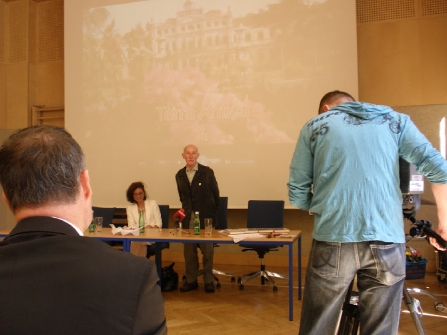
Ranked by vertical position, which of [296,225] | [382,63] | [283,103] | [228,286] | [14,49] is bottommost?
[228,286]

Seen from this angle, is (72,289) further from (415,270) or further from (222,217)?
(222,217)

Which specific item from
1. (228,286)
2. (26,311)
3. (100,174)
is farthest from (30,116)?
(26,311)

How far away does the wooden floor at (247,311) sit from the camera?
350cm

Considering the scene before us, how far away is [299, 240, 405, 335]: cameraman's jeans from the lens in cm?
167

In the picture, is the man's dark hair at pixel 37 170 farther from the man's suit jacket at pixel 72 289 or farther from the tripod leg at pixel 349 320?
the tripod leg at pixel 349 320

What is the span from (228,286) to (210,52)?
10.3 ft

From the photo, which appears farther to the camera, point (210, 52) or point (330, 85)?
point (210, 52)

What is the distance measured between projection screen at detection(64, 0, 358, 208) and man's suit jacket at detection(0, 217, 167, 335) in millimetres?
5153

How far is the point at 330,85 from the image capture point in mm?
5641

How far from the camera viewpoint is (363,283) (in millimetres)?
1717

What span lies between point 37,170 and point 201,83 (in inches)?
214

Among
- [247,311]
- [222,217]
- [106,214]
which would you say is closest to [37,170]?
[247,311]

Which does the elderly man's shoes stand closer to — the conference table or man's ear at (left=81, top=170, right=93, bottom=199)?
the conference table

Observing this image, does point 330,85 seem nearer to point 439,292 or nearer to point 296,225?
point 296,225
